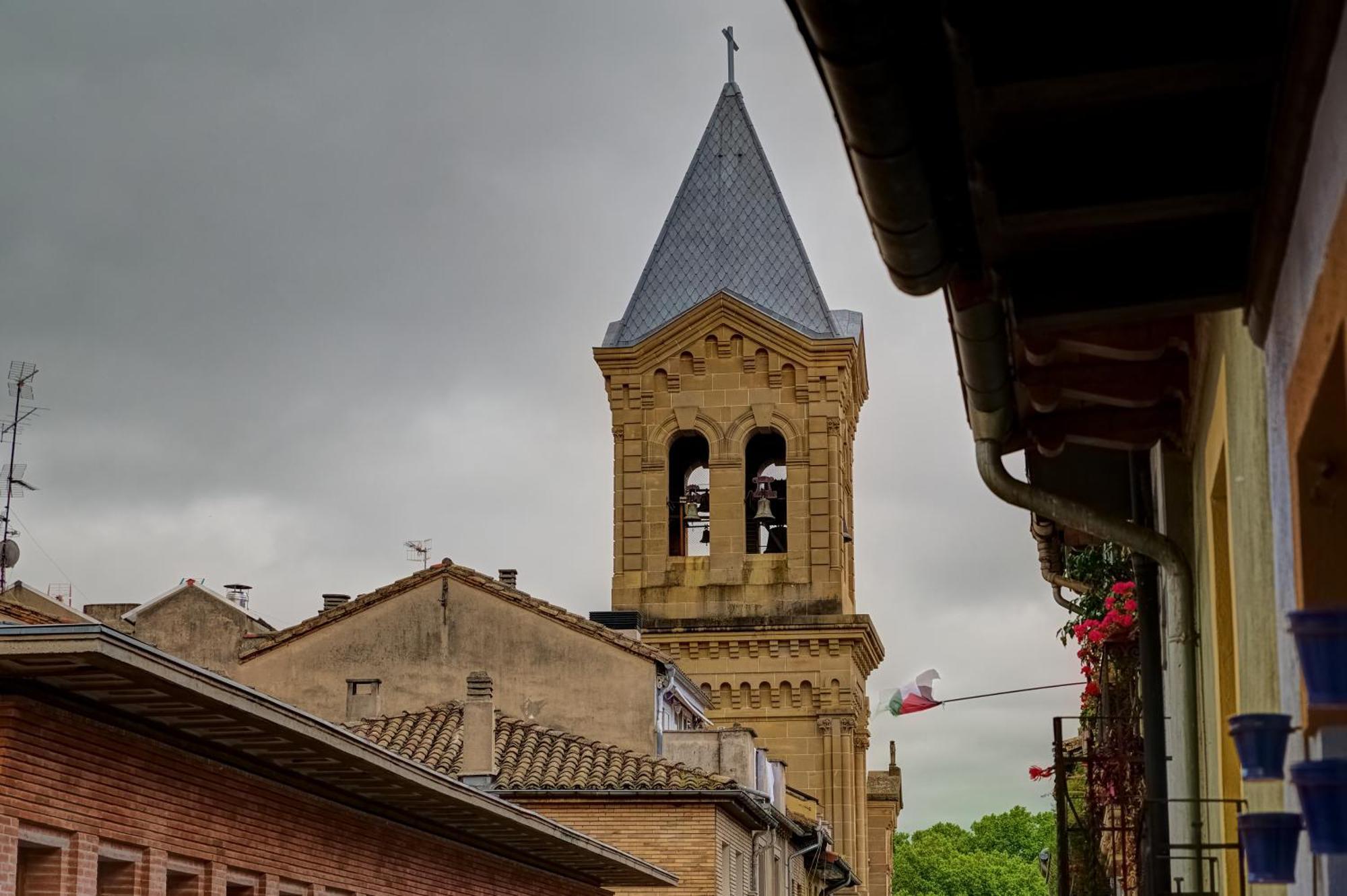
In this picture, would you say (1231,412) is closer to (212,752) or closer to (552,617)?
(212,752)

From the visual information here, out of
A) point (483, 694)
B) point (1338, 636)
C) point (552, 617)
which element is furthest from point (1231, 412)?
point (552, 617)

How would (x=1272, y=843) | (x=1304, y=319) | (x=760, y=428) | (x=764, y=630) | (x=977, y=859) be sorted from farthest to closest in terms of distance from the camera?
(x=977, y=859) → (x=760, y=428) → (x=764, y=630) → (x=1272, y=843) → (x=1304, y=319)

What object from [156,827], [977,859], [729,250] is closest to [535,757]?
[156,827]

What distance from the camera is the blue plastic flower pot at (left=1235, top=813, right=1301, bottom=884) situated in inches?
202

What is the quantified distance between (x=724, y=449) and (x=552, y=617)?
1458 cm

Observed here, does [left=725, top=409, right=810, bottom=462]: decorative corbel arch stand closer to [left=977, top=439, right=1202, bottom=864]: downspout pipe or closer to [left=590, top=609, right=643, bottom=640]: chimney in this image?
[left=590, top=609, right=643, bottom=640]: chimney

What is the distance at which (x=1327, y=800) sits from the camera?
443 cm

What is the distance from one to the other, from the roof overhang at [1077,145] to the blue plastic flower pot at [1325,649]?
123 cm

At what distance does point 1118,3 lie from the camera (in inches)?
209

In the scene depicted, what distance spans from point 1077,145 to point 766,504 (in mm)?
49650

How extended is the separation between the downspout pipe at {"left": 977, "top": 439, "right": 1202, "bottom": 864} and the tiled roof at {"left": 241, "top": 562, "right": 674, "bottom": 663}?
31235mm

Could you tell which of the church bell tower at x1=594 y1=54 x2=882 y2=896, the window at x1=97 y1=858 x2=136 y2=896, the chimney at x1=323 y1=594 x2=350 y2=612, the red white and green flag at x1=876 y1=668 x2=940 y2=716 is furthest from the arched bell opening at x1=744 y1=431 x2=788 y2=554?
the window at x1=97 y1=858 x2=136 y2=896

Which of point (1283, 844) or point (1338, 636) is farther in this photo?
point (1283, 844)

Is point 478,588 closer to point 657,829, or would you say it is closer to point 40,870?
point 657,829
